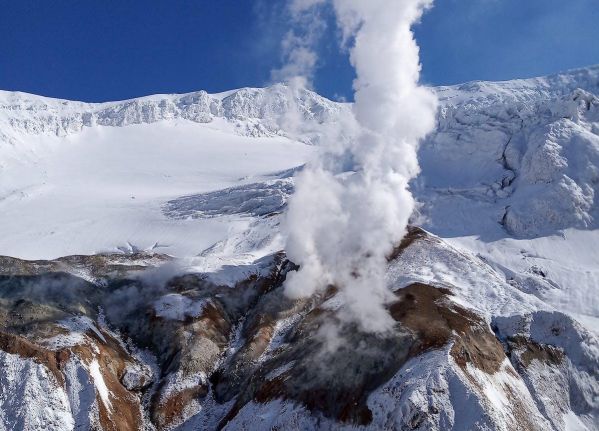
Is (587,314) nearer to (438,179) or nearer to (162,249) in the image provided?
(438,179)

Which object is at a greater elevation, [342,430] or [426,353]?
[426,353]

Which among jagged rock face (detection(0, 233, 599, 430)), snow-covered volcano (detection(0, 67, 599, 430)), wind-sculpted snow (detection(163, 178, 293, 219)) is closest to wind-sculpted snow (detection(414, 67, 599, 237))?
snow-covered volcano (detection(0, 67, 599, 430))

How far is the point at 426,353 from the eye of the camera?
47.5 m

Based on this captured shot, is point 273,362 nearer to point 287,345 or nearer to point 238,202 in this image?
point 287,345

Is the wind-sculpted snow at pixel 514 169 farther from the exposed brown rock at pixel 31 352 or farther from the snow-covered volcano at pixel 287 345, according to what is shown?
the exposed brown rock at pixel 31 352

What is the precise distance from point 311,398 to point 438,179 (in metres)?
102

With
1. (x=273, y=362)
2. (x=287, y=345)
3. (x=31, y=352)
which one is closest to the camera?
(x=31, y=352)

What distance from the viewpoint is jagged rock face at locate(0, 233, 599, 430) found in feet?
147

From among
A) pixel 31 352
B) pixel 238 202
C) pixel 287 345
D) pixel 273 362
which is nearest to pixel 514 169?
pixel 238 202

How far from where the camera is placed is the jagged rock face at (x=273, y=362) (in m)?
44.8

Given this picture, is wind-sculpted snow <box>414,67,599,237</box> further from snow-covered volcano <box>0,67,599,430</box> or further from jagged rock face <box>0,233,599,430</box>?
jagged rock face <box>0,233,599,430</box>

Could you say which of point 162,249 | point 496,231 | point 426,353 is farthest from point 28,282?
→ point 496,231

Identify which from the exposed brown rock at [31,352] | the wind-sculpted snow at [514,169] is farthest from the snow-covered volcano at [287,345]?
the wind-sculpted snow at [514,169]

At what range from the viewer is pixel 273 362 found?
53781 millimetres
